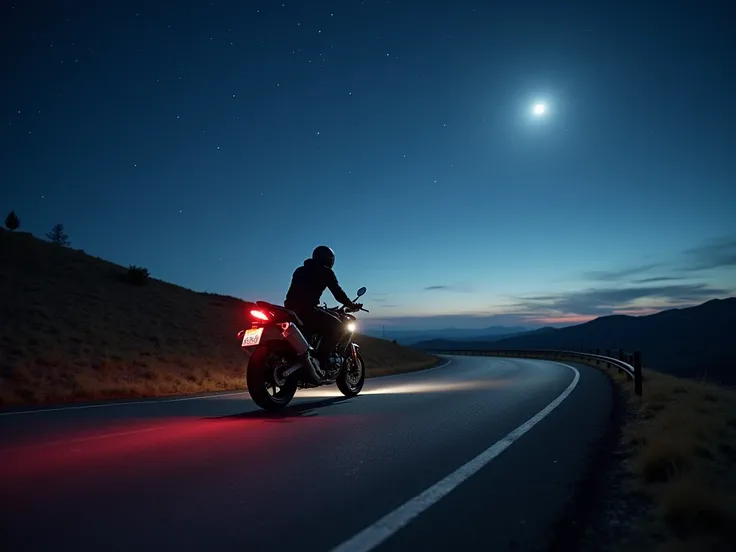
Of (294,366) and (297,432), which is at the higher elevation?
(294,366)

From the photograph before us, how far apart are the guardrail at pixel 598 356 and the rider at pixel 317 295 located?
6475 millimetres

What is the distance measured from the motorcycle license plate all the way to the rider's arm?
5.81 ft

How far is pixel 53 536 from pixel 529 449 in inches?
182

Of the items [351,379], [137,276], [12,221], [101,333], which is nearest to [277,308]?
[351,379]

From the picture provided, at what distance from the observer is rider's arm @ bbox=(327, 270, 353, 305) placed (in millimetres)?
10648

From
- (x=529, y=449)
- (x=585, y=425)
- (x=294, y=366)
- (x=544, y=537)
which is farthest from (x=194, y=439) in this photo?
(x=585, y=425)

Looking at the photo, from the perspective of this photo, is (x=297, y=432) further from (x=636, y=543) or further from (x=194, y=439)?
(x=636, y=543)

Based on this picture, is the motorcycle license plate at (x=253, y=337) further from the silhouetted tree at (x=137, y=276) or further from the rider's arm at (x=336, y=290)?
the silhouetted tree at (x=137, y=276)

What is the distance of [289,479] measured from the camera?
4.99 metres

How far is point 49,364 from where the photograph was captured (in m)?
20.4

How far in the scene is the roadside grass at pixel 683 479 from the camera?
11.8 ft

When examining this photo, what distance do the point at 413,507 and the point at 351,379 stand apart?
7866 mm

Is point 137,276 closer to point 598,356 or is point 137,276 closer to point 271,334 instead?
point 598,356

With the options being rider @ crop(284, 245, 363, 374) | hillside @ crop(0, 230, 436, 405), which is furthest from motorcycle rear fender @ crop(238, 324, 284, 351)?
hillside @ crop(0, 230, 436, 405)
